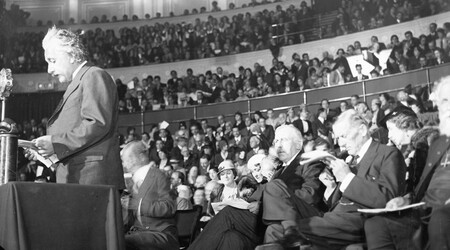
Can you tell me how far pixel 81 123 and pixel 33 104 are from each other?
13.4m

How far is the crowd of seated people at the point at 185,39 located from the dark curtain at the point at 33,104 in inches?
34.1

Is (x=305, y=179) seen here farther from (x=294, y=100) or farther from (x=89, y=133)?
(x=294, y=100)

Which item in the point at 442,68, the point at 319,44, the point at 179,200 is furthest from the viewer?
the point at 319,44

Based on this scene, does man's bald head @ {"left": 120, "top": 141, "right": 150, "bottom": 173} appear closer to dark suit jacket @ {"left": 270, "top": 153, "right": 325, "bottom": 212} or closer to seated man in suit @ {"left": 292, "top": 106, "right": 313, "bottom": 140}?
dark suit jacket @ {"left": 270, "top": 153, "right": 325, "bottom": 212}

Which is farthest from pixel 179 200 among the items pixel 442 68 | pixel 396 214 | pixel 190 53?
pixel 190 53

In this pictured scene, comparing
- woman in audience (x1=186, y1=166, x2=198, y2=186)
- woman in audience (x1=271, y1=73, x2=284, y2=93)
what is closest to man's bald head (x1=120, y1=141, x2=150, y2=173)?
woman in audience (x1=186, y1=166, x2=198, y2=186)

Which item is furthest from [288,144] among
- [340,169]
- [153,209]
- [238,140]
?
[238,140]

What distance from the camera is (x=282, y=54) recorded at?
15.7 m

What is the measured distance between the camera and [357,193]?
10.6 feet

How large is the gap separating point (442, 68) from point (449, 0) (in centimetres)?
290

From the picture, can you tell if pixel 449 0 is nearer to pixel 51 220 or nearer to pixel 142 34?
pixel 142 34

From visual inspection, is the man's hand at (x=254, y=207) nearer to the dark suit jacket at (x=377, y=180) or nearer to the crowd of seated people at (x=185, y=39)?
the dark suit jacket at (x=377, y=180)

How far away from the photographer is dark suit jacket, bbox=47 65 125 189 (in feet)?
8.87

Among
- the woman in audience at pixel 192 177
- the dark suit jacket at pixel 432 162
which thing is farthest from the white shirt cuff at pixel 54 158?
the woman in audience at pixel 192 177
